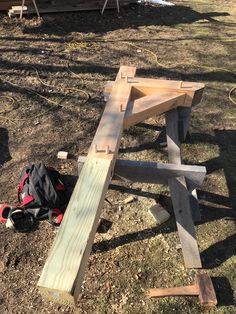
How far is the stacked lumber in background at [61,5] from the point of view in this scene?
Answer: 8.61 meters

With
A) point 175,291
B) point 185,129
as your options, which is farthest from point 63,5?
point 175,291

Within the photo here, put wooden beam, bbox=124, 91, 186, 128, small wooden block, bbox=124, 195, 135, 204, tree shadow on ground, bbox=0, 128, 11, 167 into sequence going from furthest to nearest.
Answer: tree shadow on ground, bbox=0, 128, 11, 167, small wooden block, bbox=124, 195, 135, 204, wooden beam, bbox=124, 91, 186, 128

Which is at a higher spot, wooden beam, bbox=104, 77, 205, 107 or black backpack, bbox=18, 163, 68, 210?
wooden beam, bbox=104, 77, 205, 107

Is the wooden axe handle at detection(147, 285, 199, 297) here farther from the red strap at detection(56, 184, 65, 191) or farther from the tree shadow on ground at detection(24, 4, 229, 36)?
the tree shadow on ground at detection(24, 4, 229, 36)

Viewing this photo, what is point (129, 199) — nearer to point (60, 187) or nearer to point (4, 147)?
point (60, 187)

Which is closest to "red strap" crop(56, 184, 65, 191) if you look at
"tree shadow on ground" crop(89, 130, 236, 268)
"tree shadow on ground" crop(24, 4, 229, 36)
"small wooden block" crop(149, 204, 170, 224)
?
"tree shadow on ground" crop(89, 130, 236, 268)

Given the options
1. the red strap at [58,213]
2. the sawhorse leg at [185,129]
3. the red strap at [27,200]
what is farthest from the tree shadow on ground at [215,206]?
the red strap at [27,200]

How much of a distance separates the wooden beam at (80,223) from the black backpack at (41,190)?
3.35ft

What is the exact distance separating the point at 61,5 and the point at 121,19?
1.58 m

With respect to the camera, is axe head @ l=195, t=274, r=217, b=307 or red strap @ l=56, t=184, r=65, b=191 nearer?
axe head @ l=195, t=274, r=217, b=307

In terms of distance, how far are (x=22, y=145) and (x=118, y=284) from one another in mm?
2466

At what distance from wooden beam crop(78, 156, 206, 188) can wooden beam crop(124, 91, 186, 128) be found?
46cm

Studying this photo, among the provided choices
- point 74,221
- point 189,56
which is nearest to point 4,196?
point 74,221

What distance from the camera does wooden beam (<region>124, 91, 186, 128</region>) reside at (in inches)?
139
